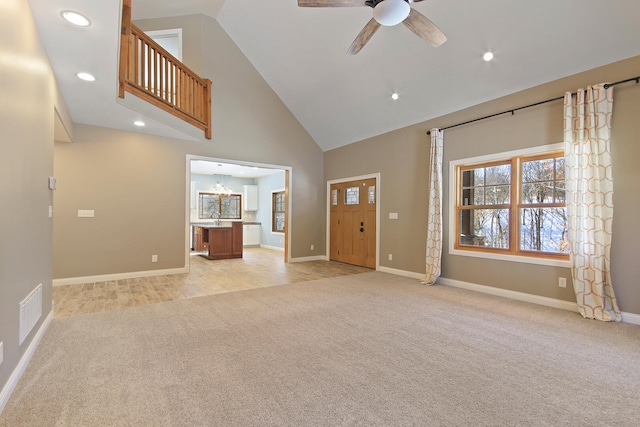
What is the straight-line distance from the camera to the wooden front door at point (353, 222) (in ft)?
21.3

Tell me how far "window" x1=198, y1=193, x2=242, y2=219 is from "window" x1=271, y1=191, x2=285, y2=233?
1.66 metres

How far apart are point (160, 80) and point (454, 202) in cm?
494

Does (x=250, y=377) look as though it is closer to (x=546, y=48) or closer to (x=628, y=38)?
(x=546, y=48)

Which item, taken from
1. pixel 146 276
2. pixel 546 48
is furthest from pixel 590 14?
pixel 146 276

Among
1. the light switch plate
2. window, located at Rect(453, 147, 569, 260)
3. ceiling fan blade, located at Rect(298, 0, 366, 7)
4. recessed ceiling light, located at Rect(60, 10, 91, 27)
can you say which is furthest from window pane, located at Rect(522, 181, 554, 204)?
the light switch plate

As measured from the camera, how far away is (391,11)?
2.47m

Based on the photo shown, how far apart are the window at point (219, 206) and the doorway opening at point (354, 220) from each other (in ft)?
15.8

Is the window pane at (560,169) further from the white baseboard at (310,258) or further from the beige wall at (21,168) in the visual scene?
the beige wall at (21,168)

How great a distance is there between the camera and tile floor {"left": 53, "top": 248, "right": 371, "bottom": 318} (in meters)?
3.81

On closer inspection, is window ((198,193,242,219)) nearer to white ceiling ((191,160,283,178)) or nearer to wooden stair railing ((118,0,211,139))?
white ceiling ((191,160,283,178))

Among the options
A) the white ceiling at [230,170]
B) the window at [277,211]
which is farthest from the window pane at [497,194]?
the window at [277,211]

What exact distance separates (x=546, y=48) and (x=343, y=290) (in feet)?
13.2

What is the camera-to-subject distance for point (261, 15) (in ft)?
16.6

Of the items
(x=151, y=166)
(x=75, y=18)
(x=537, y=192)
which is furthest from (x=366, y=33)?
(x=151, y=166)
